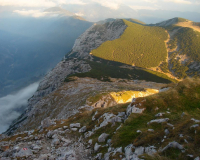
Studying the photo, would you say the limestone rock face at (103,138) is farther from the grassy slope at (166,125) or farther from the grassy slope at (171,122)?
the grassy slope at (171,122)

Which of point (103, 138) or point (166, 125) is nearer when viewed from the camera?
point (166, 125)

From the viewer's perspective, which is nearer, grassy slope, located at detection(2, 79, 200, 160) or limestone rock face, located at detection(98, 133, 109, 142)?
grassy slope, located at detection(2, 79, 200, 160)

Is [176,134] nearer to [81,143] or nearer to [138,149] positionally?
[138,149]

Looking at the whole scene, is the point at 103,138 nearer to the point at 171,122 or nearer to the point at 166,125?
the point at 166,125

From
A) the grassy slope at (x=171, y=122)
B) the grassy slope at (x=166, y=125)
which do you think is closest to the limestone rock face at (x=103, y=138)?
the grassy slope at (x=166, y=125)

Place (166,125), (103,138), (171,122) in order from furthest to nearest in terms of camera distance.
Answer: (103,138) < (171,122) < (166,125)

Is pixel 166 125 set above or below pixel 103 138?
above

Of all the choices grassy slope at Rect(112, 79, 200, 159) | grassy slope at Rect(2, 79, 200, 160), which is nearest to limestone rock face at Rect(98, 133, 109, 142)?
grassy slope at Rect(2, 79, 200, 160)

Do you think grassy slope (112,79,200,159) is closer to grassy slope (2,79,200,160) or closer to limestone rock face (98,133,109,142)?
grassy slope (2,79,200,160)

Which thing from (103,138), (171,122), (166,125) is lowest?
(103,138)

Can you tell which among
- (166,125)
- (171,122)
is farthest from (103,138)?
(171,122)

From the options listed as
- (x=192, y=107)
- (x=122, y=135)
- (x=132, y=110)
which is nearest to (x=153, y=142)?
(x=122, y=135)
